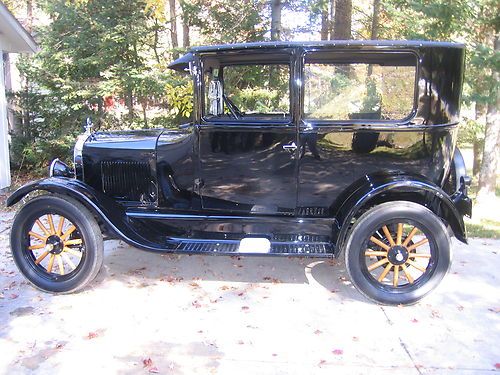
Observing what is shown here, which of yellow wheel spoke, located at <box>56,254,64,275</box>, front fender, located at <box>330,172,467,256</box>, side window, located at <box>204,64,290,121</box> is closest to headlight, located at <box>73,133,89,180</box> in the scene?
yellow wheel spoke, located at <box>56,254,64,275</box>

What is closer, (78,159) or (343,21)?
(78,159)

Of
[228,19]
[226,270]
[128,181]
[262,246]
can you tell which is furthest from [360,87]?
[228,19]

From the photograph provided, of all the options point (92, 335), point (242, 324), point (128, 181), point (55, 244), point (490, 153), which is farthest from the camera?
point (490, 153)

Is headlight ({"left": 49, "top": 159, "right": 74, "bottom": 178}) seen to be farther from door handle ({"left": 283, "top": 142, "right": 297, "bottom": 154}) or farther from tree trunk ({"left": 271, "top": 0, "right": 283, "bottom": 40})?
tree trunk ({"left": 271, "top": 0, "right": 283, "bottom": 40})

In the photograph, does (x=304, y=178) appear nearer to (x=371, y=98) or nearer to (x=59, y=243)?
(x=371, y=98)

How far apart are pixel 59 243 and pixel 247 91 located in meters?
2.65

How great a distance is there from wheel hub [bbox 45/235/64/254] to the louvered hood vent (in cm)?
63

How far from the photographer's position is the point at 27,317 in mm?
3672

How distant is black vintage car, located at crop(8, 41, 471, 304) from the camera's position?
12.8 feet

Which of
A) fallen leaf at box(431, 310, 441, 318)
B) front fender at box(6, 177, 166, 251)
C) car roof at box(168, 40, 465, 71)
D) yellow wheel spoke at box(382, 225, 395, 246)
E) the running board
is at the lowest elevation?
fallen leaf at box(431, 310, 441, 318)

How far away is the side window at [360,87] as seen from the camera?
3994 millimetres

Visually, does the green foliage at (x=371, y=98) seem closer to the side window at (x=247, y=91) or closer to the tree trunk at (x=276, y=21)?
the side window at (x=247, y=91)

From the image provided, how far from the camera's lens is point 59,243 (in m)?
4.11

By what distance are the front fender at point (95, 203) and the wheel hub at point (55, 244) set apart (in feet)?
1.22
